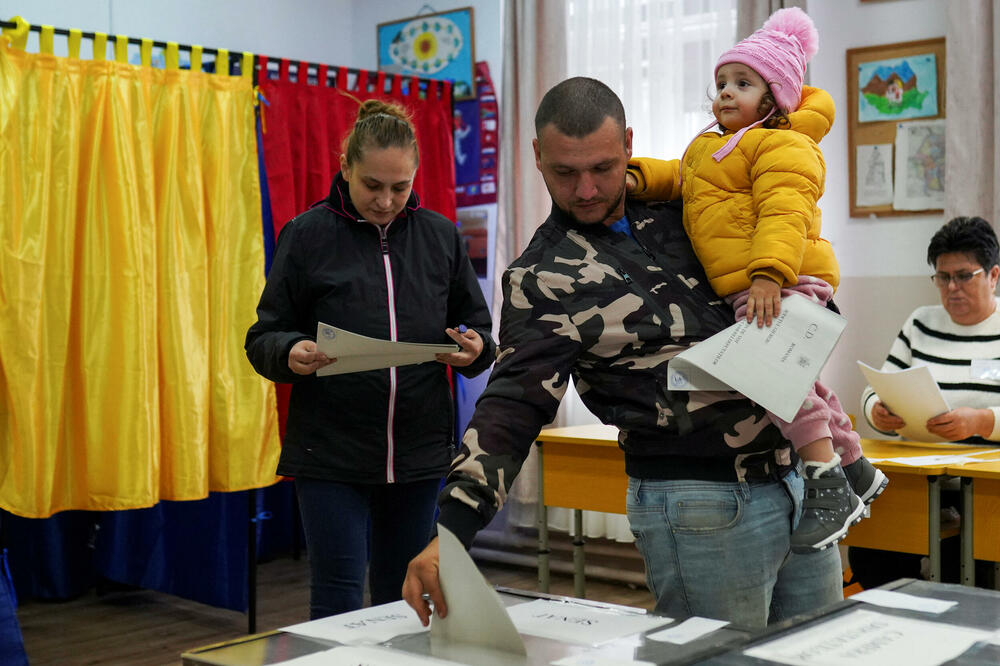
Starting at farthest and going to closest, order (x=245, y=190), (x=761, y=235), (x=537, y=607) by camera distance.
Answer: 1. (x=245, y=190)
2. (x=761, y=235)
3. (x=537, y=607)

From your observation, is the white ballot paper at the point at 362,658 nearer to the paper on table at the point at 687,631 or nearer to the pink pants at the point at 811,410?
the paper on table at the point at 687,631

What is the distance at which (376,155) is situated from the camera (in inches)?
88.0

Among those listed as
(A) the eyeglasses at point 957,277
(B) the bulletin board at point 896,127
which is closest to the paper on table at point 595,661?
(A) the eyeglasses at point 957,277

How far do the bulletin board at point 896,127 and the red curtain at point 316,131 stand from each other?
1724 millimetres

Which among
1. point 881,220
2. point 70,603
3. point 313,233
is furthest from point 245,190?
point 881,220

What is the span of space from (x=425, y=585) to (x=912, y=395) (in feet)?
7.12

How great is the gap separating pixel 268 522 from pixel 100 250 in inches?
76.0

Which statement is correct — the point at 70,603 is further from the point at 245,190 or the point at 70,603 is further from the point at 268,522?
the point at 245,190

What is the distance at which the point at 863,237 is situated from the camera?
4.09 m

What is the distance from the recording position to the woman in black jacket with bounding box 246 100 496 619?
216 cm

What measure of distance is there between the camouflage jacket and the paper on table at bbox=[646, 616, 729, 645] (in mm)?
267

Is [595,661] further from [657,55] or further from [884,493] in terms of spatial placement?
[657,55]

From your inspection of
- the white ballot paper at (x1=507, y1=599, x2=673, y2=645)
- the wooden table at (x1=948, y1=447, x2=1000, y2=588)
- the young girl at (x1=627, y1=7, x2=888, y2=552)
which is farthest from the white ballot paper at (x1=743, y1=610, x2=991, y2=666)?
the wooden table at (x1=948, y1=447, x2=1000, y2=588)

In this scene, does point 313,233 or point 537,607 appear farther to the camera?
point 313,233
